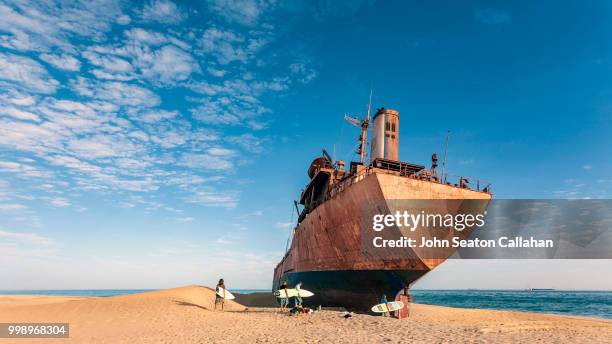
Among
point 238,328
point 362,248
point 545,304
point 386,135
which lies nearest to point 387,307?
point 362,248

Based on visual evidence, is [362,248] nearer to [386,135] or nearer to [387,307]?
[387,307]

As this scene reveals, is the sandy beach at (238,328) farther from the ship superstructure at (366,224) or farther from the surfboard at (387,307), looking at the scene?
the ship superstructure at (366,224)

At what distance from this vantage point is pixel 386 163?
25.3m

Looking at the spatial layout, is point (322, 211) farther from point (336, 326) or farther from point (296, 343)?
point (296, 343)

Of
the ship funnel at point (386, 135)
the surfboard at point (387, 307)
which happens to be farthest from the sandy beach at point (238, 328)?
the ship funnel at point (386, 135)

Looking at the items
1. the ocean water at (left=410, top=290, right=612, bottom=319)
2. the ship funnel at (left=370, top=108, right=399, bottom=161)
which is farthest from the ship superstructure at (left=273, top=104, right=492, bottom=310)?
the ocean water at (left=410, top=290, right=612, bottom=319)

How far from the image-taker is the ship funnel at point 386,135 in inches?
1070

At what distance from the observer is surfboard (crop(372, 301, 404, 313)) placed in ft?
62.2

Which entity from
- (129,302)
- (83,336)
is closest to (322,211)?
(129,302)

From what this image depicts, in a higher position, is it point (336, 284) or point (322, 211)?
point (322, 211)

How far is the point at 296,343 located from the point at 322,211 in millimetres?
16154

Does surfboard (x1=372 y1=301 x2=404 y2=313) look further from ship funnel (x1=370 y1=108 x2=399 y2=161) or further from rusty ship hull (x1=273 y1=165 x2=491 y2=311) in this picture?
ship funnel (x1=370 y1=108 x2=399 y2=161)

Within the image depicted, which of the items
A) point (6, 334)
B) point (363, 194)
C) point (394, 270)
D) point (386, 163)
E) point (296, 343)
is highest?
point (386, 163)

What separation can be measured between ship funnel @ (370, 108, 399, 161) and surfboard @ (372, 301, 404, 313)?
1134 cm
